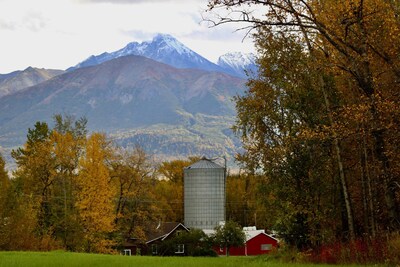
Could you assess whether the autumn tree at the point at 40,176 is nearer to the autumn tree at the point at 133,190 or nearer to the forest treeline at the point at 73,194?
the forest treeline at the point at 73,194

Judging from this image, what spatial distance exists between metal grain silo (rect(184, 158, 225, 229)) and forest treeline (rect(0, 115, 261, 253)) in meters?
9.11

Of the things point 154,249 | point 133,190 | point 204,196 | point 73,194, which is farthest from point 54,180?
point 204,196

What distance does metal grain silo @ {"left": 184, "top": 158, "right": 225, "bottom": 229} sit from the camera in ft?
265

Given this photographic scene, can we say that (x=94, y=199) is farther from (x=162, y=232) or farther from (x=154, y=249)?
(x=162, y=232)

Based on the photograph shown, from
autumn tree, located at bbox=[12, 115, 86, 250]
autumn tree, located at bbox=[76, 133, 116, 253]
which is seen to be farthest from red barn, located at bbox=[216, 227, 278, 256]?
autumn tree, located at bbox=[76, 133, 116, 253]

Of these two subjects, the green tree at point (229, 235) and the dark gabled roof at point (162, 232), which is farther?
the dark gabled roof at point (162, 232)

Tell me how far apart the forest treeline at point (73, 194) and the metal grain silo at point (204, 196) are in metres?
9.11

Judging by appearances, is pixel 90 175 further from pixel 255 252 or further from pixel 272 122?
pixel 255 252

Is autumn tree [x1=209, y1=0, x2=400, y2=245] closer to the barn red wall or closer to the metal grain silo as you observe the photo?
the metal grain silo

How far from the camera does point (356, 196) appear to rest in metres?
28.0

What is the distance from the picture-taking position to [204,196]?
8050 centimetres

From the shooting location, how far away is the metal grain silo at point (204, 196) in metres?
80.7

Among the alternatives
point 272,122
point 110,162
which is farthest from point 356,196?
point 110,162

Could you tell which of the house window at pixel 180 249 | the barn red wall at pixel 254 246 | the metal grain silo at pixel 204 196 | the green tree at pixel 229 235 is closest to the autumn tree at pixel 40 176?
the house window at pixel 180 249
